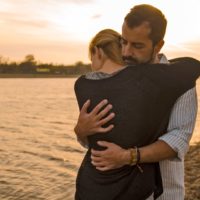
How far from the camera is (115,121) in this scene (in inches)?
92.5

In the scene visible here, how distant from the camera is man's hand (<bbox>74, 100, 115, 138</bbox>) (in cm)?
235

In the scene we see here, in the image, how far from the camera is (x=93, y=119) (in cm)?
241

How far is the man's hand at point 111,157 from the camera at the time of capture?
2.32 metres

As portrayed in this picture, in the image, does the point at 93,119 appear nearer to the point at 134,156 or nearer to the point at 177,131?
the point at 134,156

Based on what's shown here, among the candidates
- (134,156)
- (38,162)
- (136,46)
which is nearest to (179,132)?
(134,156)

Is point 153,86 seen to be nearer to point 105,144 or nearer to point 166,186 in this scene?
point 105,144

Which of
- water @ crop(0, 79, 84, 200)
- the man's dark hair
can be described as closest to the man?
the man's dark hair

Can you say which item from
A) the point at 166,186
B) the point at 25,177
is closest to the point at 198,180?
the point at 25,177

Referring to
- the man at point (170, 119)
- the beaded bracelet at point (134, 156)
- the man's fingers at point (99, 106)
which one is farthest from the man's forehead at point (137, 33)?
the beaded bracelet at point (134, 156)

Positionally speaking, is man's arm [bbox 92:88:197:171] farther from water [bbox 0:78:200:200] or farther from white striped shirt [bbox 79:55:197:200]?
water [bbox 0:78:200:200]

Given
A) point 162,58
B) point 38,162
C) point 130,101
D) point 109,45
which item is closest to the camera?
point 130,101

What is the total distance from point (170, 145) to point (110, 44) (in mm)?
584

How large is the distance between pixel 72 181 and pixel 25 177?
138 centimetres

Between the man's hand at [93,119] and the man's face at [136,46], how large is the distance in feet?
0.85
